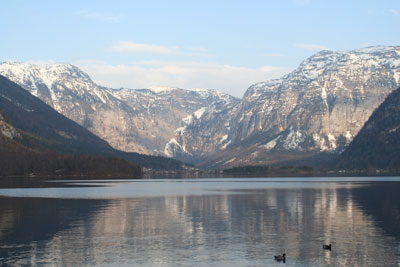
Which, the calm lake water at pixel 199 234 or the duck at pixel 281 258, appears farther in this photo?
the calm lake water at pixel 199 234

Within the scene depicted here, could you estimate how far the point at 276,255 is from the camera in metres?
77.0

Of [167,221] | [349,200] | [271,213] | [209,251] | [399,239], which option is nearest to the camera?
[209,251]

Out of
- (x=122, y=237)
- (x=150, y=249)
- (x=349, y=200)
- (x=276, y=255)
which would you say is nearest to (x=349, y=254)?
(x=276, y=255)

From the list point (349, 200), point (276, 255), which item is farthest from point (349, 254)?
point (349, 200)

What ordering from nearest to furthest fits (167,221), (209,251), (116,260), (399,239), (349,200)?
1. (116,260)
2. (209,251)
3. (399,239)
4. (167,221)
5. (349,200)

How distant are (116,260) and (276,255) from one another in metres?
19.7

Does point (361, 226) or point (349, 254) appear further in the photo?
point (361, 226)

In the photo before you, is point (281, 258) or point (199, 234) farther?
point (199, 234)

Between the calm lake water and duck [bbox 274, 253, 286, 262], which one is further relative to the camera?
the calm lake water

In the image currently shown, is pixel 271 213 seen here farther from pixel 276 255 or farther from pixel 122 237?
pixel 276 255

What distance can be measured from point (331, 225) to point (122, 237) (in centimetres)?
3684

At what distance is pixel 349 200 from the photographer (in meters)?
163

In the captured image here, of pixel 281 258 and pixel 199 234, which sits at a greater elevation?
pixel 199 234

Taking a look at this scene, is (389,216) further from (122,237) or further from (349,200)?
(122,237)
